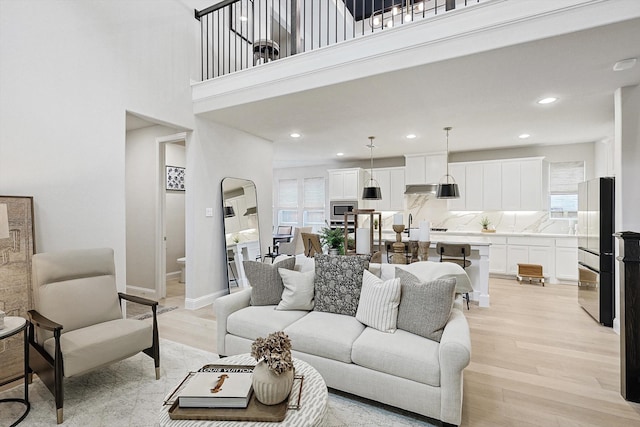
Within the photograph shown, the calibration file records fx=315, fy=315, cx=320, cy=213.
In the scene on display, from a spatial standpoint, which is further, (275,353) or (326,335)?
(326,335)

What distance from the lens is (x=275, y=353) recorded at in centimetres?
146

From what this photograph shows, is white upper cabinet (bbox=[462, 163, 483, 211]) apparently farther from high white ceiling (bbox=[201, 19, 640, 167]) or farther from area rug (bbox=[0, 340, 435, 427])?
area rug (bbox=[0, 340, 435, 427])

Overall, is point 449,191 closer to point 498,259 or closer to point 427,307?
point 498,259

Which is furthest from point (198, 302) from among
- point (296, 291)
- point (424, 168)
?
point (424, 168)

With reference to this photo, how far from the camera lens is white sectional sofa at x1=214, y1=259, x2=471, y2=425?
185 cm

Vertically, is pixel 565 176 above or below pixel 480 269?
above

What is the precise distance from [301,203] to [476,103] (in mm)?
5838

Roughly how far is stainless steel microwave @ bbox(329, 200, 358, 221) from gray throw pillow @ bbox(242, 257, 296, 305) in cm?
474

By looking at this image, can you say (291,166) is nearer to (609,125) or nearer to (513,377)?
(609,125)

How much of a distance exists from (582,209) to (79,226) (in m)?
6.04

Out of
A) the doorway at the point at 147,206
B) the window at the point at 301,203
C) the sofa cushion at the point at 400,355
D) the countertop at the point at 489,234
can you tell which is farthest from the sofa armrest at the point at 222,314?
the window at the point at 301,203

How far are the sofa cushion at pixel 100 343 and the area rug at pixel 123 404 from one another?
0.27 metres

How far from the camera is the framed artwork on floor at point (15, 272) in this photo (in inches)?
96.6

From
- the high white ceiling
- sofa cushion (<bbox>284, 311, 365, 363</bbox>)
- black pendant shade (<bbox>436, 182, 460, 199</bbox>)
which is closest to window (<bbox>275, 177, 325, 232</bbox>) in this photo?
the high white ceiling
